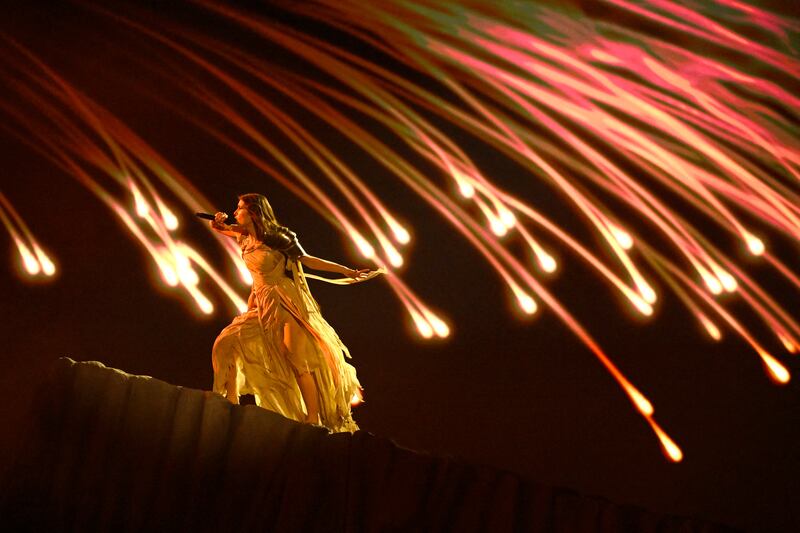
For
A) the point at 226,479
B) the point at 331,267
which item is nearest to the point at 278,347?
the point at 331,267

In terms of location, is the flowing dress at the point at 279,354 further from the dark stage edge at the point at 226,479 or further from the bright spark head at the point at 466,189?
the bright spark head at the point at 466,189

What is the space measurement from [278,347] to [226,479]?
5.22ft

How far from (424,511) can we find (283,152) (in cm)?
548

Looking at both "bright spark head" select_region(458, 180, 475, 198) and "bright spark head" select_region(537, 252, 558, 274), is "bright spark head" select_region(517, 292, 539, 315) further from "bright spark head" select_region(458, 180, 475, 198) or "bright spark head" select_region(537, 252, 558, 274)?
"bright spark head" select_region(458, 180, 475, 198)

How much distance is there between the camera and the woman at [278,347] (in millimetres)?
6465

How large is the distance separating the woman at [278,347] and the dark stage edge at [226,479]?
1.22 metres

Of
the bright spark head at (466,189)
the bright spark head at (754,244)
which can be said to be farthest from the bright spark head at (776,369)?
the bright spark head at (466,189)

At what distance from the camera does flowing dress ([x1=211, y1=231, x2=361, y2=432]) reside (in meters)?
6.48

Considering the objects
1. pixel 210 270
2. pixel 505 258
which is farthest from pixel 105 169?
pixel 505 258

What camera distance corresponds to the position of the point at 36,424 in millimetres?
5180

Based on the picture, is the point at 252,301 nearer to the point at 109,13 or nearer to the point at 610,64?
the point at 610,64

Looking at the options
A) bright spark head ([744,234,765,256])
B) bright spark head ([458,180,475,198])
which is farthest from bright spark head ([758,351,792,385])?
bright spark head ([458,180,475,198])

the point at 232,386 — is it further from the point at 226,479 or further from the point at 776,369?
the point at 776,369

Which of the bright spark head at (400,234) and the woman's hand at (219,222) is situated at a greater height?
the bright spark head at (400,234)
